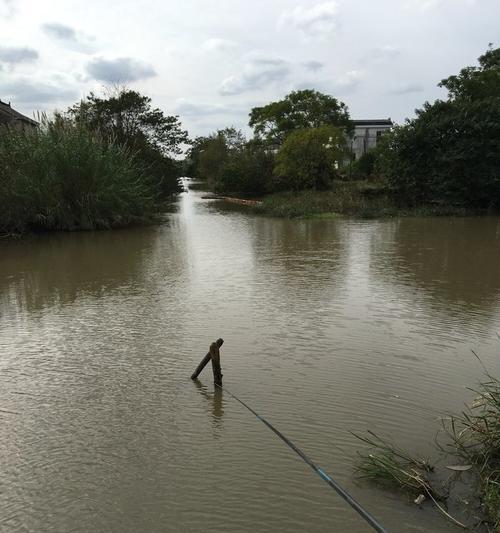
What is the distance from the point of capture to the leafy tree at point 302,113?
41.9 metres

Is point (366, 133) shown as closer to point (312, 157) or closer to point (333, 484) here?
point (312, 157)

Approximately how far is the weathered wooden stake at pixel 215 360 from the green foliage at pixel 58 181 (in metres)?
13.7

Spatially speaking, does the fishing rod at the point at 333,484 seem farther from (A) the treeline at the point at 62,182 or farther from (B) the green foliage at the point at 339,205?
(B) the green foliage at the point at 339,205

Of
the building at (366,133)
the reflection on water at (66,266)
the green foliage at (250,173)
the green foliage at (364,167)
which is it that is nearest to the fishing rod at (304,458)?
the reflection on water at (66,266)

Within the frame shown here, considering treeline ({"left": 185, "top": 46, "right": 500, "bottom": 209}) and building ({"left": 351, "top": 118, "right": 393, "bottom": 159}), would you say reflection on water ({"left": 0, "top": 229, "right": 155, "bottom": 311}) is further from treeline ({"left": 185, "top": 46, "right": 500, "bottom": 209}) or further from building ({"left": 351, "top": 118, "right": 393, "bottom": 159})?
building ({"left": 351, "top": 118, "right": 393, "bottom": 159})

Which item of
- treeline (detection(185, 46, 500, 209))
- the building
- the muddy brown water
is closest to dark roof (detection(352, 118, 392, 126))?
the building

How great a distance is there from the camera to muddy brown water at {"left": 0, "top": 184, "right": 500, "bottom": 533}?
3.53 m

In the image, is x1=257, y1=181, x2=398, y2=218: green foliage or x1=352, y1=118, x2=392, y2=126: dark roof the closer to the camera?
x1=257, y1=181, x2=398, y2=218: green foliage

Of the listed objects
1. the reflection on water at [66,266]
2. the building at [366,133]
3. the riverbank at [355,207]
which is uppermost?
the building at [366,133]

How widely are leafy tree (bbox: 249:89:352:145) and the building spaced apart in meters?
14.4

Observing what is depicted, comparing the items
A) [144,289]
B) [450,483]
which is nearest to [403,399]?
[450,483]

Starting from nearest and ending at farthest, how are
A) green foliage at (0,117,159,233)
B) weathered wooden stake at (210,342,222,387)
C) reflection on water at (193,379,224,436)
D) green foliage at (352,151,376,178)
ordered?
reflection on water at (193,379,224,436) → weathered wooden stake at (210,342,222,387) → green foliage at (0,117,159,233) → green foliage at (352,151,376,178)

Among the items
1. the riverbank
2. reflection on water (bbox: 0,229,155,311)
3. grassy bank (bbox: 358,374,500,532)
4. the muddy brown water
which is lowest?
reflection on water (bbox: 0,229,155,311)

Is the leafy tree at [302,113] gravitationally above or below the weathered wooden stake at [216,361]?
above
